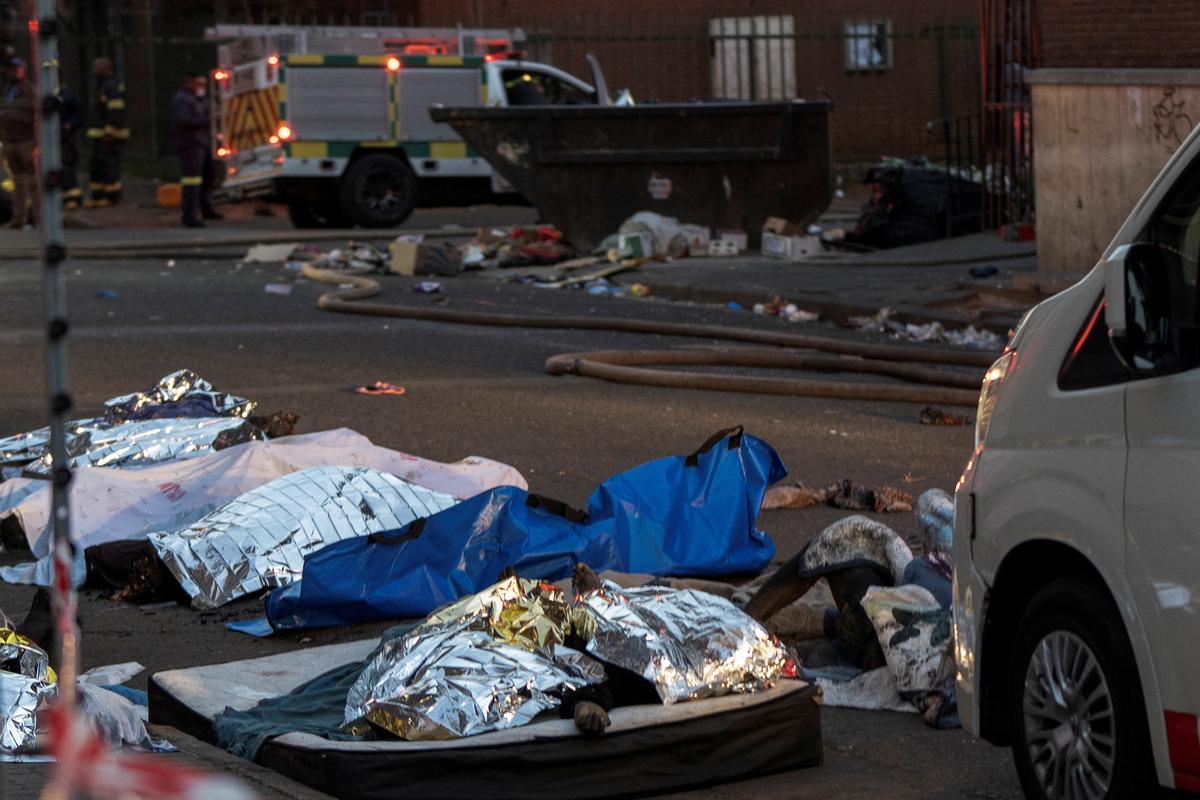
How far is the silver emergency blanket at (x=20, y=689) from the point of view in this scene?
13.5 ft

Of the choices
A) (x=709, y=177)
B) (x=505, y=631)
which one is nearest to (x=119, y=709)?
(x=505, y=631)

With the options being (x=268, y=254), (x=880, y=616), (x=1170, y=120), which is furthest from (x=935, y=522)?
(x=268, y=254)

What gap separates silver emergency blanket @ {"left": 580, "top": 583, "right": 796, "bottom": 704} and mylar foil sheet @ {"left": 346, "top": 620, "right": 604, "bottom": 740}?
0.10m

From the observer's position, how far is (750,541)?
6.57m

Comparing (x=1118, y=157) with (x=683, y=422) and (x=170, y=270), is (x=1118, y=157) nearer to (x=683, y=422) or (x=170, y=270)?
(x=683, y=422)

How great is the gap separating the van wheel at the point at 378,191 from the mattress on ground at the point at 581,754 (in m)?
19.1

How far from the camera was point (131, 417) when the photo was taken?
844 cm

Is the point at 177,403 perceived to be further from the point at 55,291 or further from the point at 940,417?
the point at 55,291

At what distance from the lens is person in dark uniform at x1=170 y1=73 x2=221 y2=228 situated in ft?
78.6

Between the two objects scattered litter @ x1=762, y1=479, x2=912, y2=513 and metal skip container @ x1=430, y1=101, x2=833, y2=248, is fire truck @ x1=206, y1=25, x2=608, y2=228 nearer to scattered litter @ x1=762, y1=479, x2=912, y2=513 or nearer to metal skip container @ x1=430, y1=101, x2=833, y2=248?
metal skip container @ x1=430, y1=101, x2=833, y2=248

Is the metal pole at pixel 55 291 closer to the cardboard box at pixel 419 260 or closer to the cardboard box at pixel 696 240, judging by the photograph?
the cardboard box at pixel 419 260

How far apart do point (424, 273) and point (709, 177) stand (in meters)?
3.66

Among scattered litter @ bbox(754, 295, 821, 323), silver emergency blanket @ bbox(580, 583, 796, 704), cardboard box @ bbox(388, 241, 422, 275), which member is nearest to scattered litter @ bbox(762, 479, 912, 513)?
silver emergency blanket @ bbox(580, 583, 796, 704)

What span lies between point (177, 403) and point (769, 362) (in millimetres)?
4048
